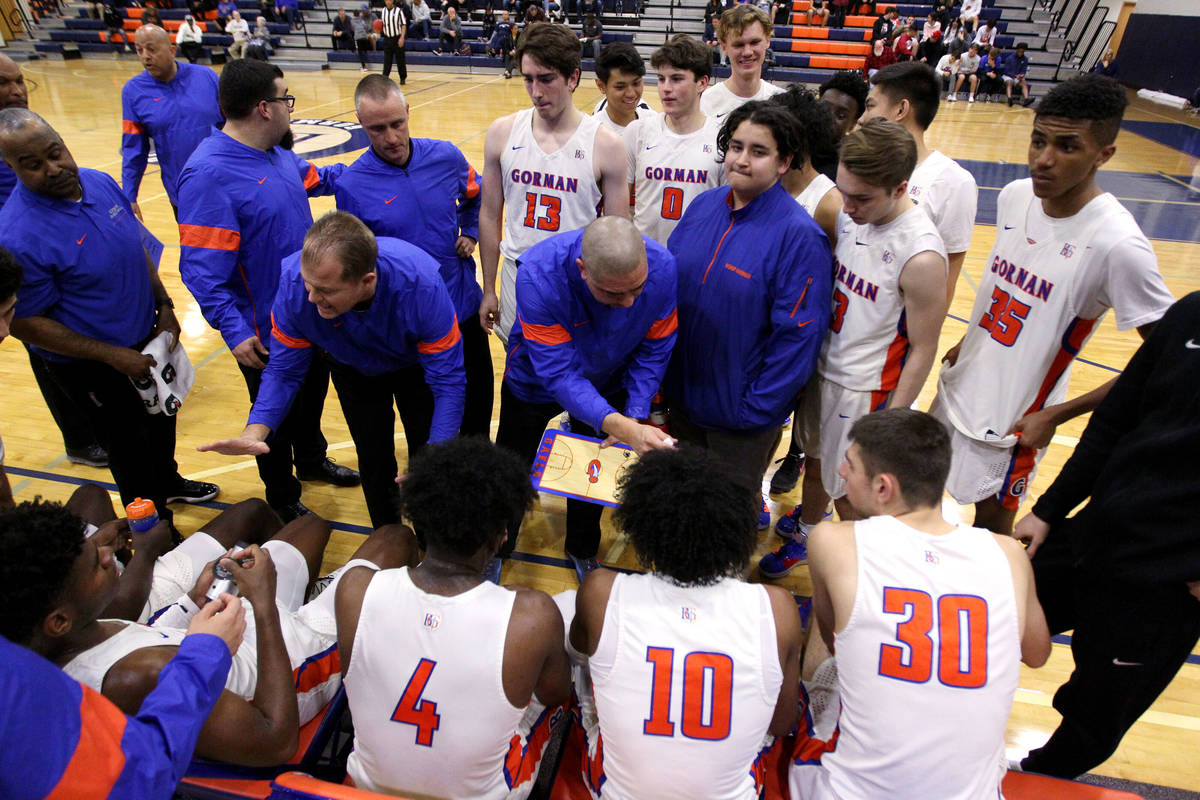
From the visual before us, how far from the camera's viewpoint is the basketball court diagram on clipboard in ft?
8.35

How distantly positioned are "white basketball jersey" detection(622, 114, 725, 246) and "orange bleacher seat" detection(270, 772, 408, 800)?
285 cm

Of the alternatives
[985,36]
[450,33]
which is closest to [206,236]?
[985,36]

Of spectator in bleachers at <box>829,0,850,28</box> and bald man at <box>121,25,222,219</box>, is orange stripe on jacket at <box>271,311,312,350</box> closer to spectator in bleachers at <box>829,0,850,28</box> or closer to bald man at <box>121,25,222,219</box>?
bald man at <box>121,25,222,219</box>

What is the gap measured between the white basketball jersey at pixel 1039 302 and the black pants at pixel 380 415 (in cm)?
216

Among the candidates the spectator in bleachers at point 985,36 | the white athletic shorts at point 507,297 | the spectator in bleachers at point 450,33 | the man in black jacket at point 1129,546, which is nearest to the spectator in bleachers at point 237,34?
the spectator in bleachers at point 450,33

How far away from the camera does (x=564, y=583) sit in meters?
3.22

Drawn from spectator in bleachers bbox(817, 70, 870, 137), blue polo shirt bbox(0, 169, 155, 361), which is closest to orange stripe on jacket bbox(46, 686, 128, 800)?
blue polo shirt bbox(0, 169, 155, 361)

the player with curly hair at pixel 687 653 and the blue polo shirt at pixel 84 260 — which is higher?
the blue polo shirt at pixel 84 260

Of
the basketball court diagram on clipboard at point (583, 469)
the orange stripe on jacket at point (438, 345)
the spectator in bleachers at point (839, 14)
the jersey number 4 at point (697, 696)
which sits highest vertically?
the spectator in bleachers at point (839, 14)

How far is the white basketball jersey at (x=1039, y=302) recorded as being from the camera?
2.16 m

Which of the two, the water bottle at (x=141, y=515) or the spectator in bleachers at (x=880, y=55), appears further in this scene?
the spectator in bleachers at (x=880, y=55)

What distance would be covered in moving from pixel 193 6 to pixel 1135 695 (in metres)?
24.9

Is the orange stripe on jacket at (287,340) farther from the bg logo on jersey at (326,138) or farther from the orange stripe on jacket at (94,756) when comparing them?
the bg logo on jersey at (326,138)

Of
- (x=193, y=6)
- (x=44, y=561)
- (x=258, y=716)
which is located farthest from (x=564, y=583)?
(x=193, y=6)
